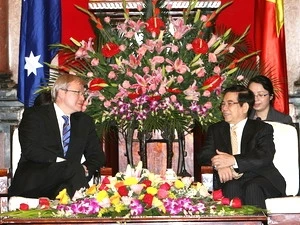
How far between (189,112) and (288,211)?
1483 millimetres

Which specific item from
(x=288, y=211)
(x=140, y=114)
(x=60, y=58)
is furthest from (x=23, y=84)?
(x=288, y=211)

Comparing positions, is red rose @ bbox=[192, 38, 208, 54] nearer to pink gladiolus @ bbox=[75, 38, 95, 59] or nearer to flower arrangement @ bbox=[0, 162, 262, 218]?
pink gladiolus @ bbox=[75, 38, 95, 59]

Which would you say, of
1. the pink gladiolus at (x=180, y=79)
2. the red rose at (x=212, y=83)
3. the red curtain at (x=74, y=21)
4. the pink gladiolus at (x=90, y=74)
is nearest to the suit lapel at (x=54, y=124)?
the pink gladiolus at (x=90, y=74)

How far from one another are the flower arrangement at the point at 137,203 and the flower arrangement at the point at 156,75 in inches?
70.8

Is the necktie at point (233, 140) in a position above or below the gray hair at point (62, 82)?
below

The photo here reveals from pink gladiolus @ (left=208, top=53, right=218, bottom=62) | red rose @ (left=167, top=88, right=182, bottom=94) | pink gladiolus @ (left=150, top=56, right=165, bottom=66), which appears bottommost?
red rose @ (left=167, top=88, right=182, bottom=94)

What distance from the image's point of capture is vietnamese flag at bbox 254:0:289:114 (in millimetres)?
8305

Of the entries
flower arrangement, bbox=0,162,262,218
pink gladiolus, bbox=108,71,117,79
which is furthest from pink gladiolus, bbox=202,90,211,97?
flower arrangement, bbox=0,162,262,218

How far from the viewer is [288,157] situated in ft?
22.1

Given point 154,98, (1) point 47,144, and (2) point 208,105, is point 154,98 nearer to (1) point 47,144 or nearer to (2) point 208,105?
(2) point 208,105

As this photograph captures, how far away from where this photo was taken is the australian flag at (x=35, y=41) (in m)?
8.53

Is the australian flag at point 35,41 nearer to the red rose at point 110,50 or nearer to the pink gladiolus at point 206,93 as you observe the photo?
the red rose at point 110,50

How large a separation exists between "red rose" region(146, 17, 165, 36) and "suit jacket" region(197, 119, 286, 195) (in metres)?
0.80

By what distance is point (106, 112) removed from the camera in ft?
23.2
